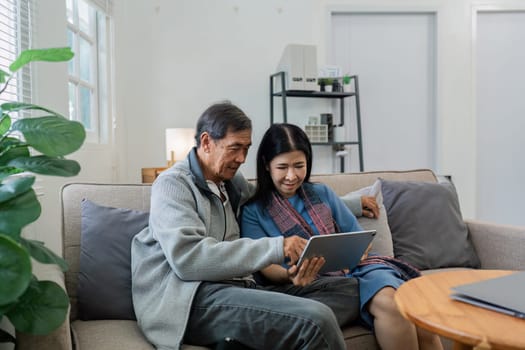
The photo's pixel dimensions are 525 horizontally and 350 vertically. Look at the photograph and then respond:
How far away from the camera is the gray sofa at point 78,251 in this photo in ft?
4.55

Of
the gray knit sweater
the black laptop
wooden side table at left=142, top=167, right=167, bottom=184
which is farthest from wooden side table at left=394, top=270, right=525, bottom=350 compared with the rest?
wooden side table at left=142, top=167, right=167, bottom=184

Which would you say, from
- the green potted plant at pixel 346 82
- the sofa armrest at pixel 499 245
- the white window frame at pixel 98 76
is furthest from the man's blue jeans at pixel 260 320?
the green potted plant at pixel 346 82

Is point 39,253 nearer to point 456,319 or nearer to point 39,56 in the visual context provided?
point 39,56

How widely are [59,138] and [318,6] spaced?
3.85 metres

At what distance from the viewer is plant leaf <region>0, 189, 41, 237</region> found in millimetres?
907

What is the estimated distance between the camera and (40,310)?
100cm

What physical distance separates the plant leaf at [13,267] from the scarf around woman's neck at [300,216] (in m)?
1.04

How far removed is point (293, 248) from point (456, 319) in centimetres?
48

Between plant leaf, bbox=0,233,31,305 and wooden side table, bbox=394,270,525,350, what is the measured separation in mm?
784

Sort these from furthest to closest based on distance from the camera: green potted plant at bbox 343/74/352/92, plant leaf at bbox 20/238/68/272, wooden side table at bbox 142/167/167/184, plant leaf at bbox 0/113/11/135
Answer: green potted plant at bbox 343/74/352/92 → wooden side table at bbox 142/167/167/184 → plant leaf at bbox 0/113/11/135 → plant leaf at bbox 20/238/68/272

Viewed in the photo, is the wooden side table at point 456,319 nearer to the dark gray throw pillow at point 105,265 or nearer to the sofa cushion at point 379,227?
the sofa cushion at point 379,227

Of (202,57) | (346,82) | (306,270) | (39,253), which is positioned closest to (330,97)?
(346,82)

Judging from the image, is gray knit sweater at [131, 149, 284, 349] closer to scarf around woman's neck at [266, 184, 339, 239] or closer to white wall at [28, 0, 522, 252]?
scarf around woman's neck at [266, 184, 339, 239]

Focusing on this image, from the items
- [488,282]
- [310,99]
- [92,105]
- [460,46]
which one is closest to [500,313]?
[488,282]
